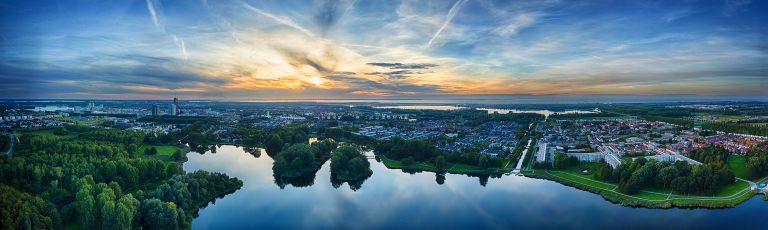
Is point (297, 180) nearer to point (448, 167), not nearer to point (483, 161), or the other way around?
point (448, 167)

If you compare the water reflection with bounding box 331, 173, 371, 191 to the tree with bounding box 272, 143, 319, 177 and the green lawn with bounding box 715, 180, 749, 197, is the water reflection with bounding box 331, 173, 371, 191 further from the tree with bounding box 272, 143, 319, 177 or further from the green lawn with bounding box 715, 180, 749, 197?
the green lawn with bounding box 715, 180, 749, 197

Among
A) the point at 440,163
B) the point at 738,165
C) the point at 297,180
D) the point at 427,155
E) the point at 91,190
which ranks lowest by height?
the point at 297,180

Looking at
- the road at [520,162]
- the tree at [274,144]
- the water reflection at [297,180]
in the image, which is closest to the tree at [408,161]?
the water reflection at [297,180]

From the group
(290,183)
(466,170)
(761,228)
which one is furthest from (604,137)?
(290,183)

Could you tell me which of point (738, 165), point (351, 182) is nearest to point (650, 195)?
point (738, 165)

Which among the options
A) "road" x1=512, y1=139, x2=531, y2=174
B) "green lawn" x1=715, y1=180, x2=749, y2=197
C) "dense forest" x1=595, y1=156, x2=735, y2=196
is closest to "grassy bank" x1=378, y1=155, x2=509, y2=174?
"road" x1=512, y1=139, x2=531, y2=174

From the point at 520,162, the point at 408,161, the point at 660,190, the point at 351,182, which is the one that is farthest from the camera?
the point at 520,162

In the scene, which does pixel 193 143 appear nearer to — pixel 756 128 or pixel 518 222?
pixel 518 222
